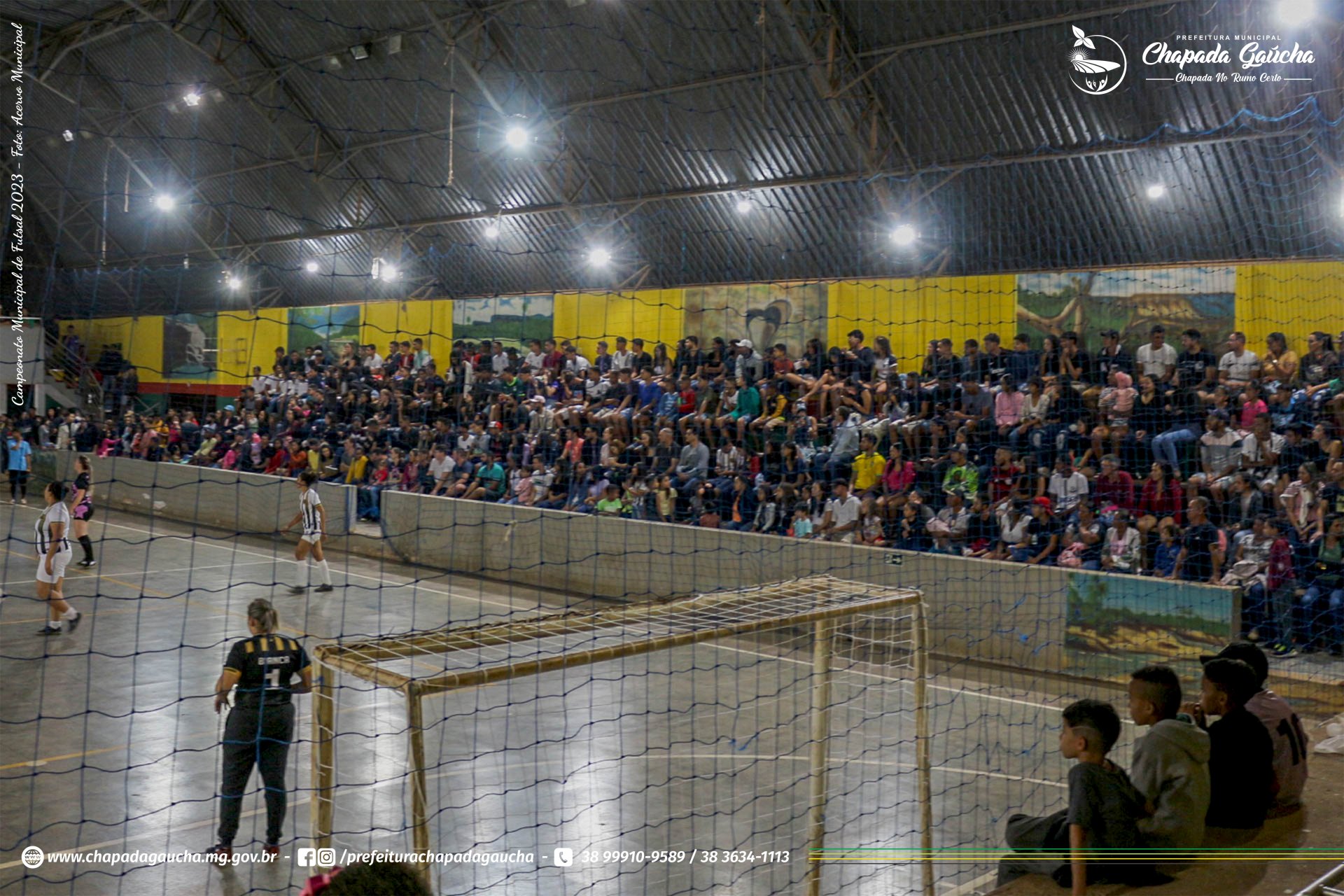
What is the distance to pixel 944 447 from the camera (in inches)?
493

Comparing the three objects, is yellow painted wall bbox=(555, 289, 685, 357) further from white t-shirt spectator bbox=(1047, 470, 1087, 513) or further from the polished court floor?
the polished court floor

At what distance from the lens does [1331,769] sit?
234 inches

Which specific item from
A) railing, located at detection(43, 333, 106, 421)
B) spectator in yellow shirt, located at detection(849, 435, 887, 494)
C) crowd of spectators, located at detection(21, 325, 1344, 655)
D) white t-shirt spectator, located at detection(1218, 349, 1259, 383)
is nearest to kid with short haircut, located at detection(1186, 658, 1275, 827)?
crowd of spectators, located at detection(21, 325, 1344, 655)

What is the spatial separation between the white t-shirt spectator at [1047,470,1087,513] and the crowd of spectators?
21 millimetres

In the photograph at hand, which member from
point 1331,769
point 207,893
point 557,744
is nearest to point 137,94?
point 557,744

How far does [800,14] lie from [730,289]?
5.20 metres

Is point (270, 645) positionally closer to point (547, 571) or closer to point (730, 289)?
point (547, 571)

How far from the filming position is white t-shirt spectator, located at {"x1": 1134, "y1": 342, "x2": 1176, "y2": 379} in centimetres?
1229

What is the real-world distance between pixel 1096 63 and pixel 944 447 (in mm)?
5937

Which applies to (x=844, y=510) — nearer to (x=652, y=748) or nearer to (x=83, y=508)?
(x=652, y=748)

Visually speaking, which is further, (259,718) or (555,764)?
(555,764)

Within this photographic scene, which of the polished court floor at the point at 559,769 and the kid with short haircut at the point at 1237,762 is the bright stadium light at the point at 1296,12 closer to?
the polished court floor at the point at 559,769

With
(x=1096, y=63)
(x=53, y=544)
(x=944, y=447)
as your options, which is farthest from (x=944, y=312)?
(x=53, y=544)

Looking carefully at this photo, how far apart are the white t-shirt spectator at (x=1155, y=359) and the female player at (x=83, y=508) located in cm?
1254
